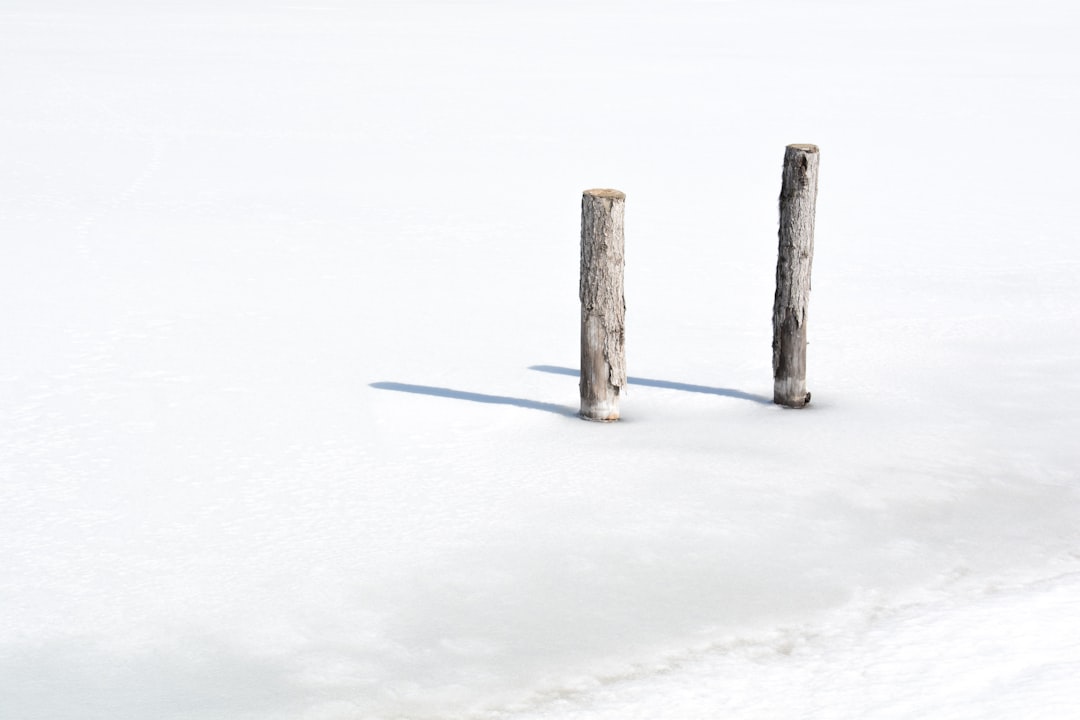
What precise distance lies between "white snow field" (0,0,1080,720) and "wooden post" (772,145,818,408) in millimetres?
216

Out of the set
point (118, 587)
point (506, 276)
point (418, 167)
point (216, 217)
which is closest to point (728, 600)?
point (118, 587)

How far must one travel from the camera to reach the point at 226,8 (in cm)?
4191

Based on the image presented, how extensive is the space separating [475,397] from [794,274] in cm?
223

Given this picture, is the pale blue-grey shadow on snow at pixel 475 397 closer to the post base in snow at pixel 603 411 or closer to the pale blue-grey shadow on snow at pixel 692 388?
the post base in snow at pixel 603 411

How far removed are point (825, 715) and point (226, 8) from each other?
39290mm

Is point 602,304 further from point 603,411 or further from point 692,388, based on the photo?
point 692,388

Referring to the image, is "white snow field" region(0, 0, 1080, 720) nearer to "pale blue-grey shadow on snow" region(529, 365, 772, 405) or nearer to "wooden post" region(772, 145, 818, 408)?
"pale blue-grey shadow on snow" region(529, 365, 772, 405)

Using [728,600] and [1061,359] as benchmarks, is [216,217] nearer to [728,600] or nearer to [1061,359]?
[1061,359]

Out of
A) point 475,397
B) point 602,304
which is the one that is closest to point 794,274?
point 602,304

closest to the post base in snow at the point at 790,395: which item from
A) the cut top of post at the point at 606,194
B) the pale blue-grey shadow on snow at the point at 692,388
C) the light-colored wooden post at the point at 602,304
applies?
the pale blue-grey shadow on snow at the point at 692,388

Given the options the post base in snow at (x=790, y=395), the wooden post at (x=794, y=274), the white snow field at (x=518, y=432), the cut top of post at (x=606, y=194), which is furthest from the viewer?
the post base in snow at (x=790, y=395)

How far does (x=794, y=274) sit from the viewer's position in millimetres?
9250

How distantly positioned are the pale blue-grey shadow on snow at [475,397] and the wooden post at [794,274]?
54.4 inches

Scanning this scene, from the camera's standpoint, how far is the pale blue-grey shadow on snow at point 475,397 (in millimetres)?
9545
